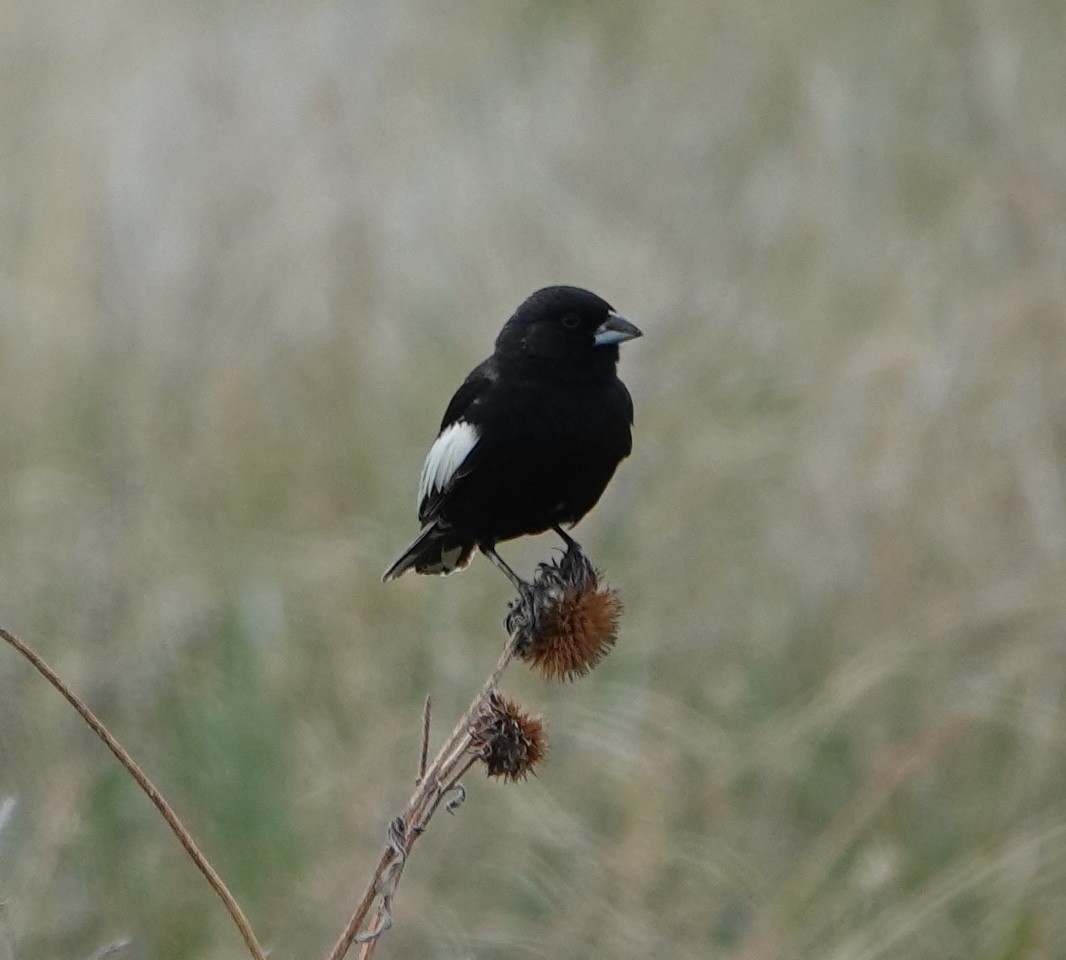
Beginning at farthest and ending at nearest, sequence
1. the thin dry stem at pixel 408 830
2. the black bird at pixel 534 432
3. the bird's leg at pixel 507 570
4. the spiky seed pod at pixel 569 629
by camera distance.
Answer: the black bird at pixel 534 432 < the bird's leg at pixel 507 570 < the spiky seed pod at pixel 569 629 < the thin dry stem at pixel 408 830

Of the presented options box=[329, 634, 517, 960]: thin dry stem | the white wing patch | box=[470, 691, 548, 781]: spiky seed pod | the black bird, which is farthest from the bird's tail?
box=[329, 634, 517, 960]: thin dry stem

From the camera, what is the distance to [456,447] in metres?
3.23

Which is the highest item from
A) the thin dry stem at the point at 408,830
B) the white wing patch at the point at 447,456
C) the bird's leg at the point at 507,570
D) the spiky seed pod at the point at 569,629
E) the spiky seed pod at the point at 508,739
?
the white wing patch at the point at 447,456

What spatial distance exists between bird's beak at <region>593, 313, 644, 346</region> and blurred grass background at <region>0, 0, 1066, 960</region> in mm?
748

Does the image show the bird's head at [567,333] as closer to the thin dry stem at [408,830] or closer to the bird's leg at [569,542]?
the bird's leg at [569,542]

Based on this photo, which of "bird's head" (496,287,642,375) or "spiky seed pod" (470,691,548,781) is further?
"bird's head" (496,287,642,375)

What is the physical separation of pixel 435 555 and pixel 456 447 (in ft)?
1.25

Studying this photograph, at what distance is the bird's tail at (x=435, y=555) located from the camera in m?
3.47

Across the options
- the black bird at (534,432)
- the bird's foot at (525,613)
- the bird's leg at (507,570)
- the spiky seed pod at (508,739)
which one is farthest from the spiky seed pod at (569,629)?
the black bird at (534,432)

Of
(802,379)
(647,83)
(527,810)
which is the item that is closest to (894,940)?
(527,810)

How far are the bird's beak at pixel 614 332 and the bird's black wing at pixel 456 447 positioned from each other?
211 millimetres

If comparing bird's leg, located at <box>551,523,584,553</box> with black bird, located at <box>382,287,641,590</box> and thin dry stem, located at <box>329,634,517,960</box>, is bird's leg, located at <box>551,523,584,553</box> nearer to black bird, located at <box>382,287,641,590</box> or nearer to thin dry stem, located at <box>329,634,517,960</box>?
black bird, located at <box>382,287,641,590</box>

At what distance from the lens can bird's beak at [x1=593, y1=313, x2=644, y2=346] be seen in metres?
3.34

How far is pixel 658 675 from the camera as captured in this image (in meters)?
4.24
